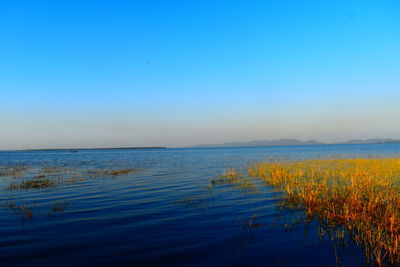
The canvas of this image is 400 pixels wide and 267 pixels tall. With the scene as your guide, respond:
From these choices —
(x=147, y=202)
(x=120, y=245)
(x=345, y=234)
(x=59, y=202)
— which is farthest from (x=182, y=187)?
(x=345, y=234)

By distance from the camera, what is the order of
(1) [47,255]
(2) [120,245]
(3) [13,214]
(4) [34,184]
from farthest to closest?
(4) [34,184] < (3) [13,214] < (2) [120,245] < (1) [47,255]

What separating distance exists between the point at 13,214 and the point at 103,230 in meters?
5.80

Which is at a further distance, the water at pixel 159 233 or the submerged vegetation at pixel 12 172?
the submerged vegetation at pixel 12 172

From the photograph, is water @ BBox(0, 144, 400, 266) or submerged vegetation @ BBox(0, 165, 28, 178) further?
submerged vegetation @ BBox(0, 165, 28, 178)

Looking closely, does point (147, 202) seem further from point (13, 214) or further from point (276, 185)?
point (276, 185)

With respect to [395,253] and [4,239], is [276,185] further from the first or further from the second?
[4,239]

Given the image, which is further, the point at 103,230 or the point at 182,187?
the point at 182,187

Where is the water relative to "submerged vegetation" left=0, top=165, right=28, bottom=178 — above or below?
below

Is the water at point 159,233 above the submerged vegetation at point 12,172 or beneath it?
beneath

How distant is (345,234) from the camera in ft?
30.0

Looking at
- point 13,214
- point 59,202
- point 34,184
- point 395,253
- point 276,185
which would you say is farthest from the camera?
point 34,184

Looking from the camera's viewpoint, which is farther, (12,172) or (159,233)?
(12,172)

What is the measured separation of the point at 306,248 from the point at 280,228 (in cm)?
198

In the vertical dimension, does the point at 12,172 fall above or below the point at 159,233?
above
